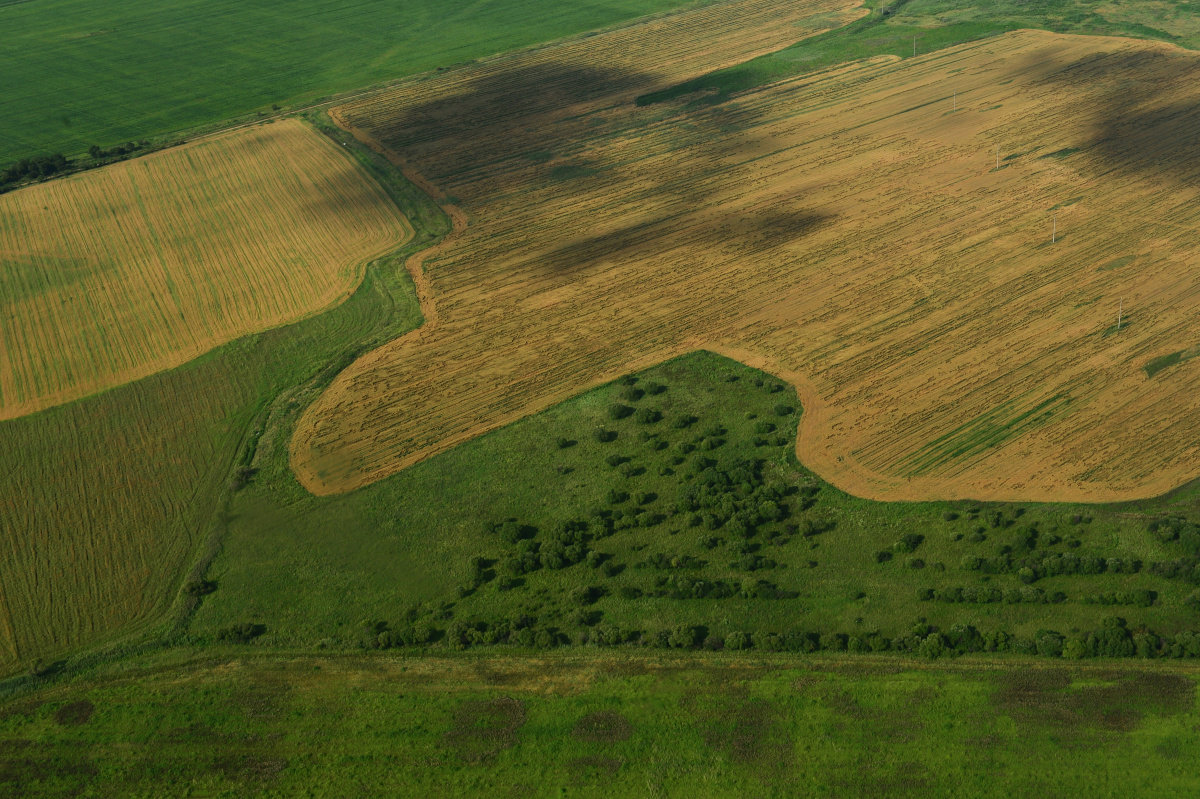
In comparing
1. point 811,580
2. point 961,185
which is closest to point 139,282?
point 811,580

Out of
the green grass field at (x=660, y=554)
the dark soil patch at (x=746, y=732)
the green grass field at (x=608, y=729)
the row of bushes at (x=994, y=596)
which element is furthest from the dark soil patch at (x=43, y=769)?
the row of bushes at (x=994, y=596)

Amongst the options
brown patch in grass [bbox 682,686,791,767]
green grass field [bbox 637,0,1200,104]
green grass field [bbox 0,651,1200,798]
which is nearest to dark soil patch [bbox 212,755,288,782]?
green grass field [bbox 0,651,1200,798]

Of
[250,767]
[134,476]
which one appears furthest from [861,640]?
[134,476]

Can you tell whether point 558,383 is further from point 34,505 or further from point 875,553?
point 34,505

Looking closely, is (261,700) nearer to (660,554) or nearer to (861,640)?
(660,554)

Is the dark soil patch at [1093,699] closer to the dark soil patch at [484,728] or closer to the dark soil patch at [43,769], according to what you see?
the dark soil patch at [484,728]

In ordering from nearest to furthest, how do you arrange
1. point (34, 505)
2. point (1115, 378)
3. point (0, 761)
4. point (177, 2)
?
point (0, 761) → point (34, 505) → point (1115, 378) → point (177, 2)
